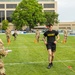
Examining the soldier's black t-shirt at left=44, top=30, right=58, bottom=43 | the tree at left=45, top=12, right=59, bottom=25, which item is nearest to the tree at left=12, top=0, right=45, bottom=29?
the tree at left=45, top=12, right=59, bottom=25

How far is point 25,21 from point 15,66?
82.2 meters

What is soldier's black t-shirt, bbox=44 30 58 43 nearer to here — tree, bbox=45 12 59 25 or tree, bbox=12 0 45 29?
tree, bbox=12 0 45 29

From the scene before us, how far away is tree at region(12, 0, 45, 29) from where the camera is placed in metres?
95.1

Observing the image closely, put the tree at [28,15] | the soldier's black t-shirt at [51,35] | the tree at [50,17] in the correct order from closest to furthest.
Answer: the soldier's black t-shirt at [51,35] < the tree at [28,15] < the tree at [50,17]

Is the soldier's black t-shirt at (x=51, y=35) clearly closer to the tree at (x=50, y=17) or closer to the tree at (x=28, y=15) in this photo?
the tree at (x=28, y=15)

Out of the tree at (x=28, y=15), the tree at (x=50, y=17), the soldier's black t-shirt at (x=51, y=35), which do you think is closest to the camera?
the soldier's black t-shirt at (x=51, y=35)

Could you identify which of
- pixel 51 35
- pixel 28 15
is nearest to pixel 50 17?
pixel 28 15

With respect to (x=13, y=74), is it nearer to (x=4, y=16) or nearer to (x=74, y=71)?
(x=74, y=71)

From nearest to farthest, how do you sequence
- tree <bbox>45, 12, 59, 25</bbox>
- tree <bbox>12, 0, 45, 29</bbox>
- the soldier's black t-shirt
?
the soldier's black t-shirt, tree <bbox>12, 0, 45, 29</bbox>, tree <bbox>45, 12, 59, 25</bbox>

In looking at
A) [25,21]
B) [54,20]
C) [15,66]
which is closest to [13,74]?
[15,66]

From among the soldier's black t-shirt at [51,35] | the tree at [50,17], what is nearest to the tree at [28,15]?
the tree at [50,17]

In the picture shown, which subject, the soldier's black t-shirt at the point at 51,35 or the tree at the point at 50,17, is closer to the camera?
the soldier's black t-shirt at the point at 51,35

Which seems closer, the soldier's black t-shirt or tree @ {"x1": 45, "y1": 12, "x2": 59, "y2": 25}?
the soldier's black t-shirt

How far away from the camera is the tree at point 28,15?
312 ft
